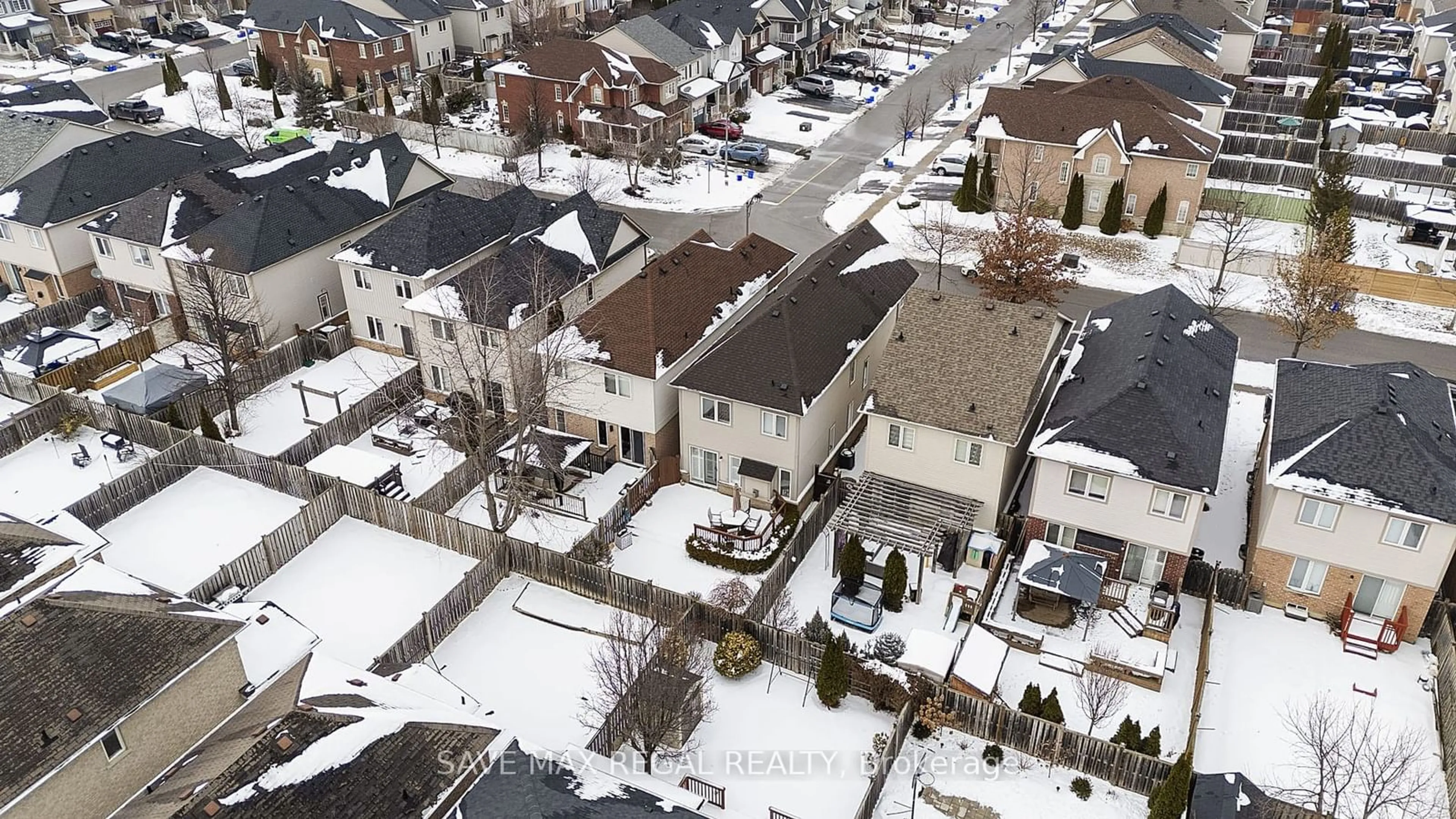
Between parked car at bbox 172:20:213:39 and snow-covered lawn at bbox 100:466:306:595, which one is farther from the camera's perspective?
parked car at bbox 172:20:213:39

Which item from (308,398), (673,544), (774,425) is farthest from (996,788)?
(308,398)

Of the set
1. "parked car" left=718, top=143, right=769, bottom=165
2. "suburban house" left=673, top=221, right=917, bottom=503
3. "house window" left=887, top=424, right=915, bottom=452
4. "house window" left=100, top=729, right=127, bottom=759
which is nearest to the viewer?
"house window" left=100, top=729, right=127, bottom=759

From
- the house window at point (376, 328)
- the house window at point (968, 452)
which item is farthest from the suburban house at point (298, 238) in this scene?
the house window at point (968, 452)

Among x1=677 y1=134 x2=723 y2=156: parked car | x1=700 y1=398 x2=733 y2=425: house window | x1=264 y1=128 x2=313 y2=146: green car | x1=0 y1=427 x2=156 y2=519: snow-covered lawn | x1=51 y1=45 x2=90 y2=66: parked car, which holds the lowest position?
x1=0 y1=427 x2=156 y2=519: snow-covered lawn

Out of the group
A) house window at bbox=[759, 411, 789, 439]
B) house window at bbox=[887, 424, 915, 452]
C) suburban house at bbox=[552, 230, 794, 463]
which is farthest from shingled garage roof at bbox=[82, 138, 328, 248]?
house window at bbox=[887, 424, 915, 452]

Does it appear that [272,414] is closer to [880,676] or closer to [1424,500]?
[880,676]

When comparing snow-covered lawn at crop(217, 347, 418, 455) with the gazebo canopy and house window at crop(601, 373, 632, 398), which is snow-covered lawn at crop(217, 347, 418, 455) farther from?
the gazebo canopy

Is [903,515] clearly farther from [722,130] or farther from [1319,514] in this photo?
[722,130]
